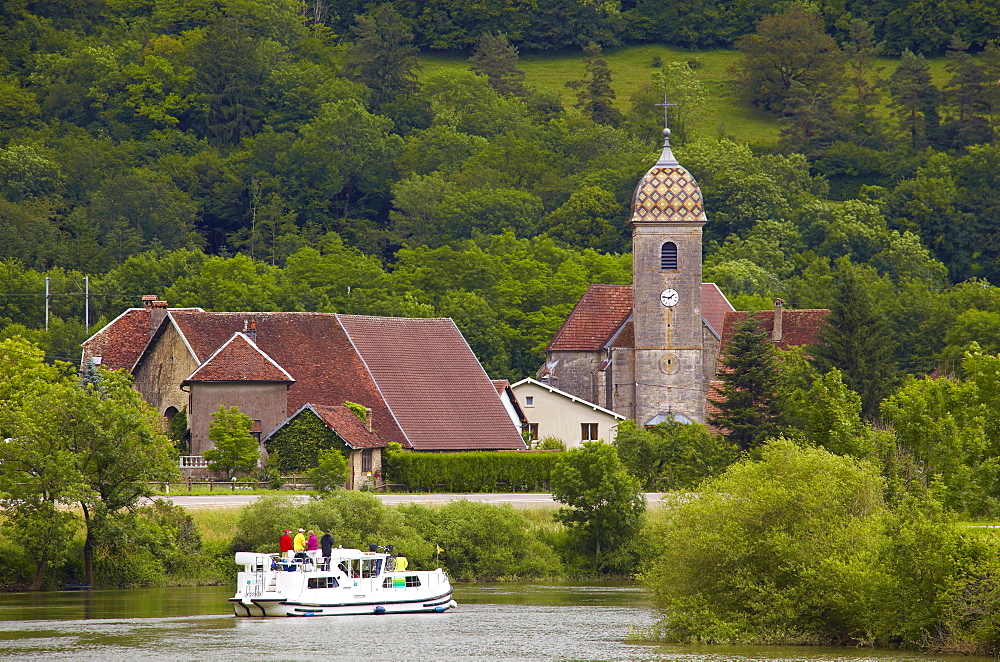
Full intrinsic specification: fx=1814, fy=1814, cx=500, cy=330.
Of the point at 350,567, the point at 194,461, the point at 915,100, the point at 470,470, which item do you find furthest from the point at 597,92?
the point at 350,567

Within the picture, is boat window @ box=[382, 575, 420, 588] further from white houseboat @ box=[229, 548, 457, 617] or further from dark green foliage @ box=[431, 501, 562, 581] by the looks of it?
dark green foliage @ box=[431, 501, 562, 581]

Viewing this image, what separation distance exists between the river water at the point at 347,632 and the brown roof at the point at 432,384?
20.2 m

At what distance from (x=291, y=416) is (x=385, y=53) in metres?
110

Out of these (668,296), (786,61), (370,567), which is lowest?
(370,567)

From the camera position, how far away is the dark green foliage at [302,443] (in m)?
66.8

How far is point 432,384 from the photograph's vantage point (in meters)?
75.1

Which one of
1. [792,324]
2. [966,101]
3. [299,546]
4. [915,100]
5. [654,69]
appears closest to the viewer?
[299,546]

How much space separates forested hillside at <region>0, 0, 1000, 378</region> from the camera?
358 ft

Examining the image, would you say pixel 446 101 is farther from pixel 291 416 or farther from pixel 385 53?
pixel 291 416

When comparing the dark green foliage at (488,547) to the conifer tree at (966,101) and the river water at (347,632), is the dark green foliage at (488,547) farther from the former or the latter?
the conifer tree at (966,101)

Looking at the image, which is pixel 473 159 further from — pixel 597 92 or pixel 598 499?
pixel 598 499

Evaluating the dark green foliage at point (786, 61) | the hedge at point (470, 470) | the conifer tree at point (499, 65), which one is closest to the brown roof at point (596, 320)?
the hedge at point (470, 470)

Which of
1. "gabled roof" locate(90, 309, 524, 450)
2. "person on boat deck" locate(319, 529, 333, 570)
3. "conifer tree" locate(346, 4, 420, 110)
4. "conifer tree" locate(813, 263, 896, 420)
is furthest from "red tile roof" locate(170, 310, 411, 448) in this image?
"conifer tree" locate(346, 4, 420, 110)

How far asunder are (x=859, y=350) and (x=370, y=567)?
119ft
